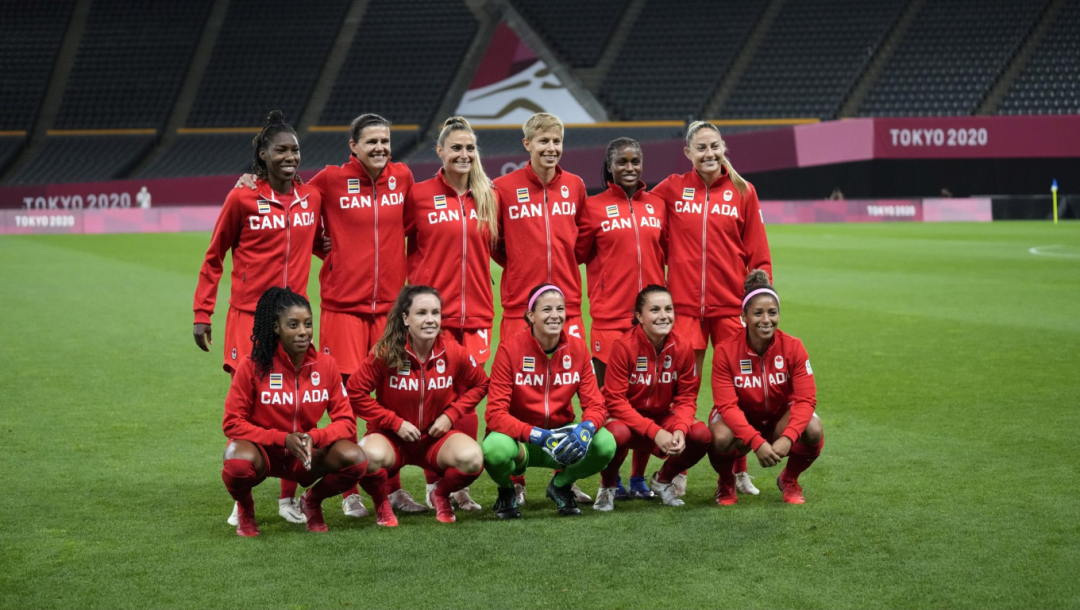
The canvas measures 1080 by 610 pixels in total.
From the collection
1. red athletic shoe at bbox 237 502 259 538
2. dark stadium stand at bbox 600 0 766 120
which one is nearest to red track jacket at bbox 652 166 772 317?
red athletic shoe at bbox 237 502 259 538

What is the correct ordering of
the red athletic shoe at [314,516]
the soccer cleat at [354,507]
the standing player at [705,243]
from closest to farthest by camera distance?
the red athletic shoe at [314,516]
the soccer cleat at [354,507]
the standing player at [705,243]

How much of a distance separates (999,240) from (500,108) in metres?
23.7

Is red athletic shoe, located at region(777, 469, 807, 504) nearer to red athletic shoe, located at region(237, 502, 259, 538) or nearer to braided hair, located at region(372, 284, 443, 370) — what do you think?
braided hair, located at region(372, 284, 443, 370)

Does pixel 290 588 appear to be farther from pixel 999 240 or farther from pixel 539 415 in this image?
pixel 999 240

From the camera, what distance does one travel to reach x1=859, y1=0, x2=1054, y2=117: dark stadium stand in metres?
38.3

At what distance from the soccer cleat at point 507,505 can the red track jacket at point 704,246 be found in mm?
1558

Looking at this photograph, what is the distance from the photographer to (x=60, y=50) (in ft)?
155

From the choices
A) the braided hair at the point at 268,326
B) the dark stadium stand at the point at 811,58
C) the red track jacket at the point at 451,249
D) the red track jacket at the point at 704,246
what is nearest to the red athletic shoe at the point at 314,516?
the braided hair at the point at 268,326

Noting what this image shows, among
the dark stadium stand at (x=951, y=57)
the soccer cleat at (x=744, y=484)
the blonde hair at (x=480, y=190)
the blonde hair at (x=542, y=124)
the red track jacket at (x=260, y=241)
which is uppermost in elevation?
the dark stadium stand at (x=951, y=57)

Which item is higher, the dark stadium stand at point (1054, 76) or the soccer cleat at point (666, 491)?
the dark stadium stand at point (1054, 76)

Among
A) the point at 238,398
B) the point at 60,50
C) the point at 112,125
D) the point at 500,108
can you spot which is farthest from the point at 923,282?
the point at 60,50

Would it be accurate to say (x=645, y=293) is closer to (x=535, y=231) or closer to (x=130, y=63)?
(x=535, y=231)

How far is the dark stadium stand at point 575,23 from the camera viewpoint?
145 feet

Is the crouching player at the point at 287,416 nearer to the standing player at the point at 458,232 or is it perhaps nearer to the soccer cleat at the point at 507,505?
the soccer cleat at the point at 507,505
